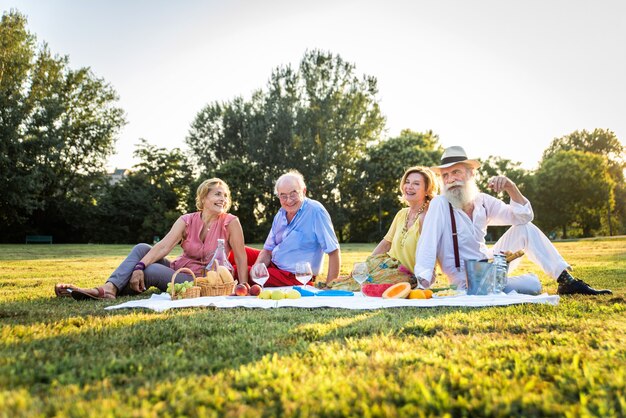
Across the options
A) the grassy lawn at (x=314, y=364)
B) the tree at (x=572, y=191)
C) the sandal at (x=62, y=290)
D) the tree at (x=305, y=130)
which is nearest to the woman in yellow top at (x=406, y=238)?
the grassy lawn at (x=314, y=364)

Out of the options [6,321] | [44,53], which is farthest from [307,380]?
[44,53]

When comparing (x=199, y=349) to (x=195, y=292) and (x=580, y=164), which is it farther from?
(x=580, y=164)

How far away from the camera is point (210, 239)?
A: 21.7 ft

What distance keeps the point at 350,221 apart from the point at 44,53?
1019 inches

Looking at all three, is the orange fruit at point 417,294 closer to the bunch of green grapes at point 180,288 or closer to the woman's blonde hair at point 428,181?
the woman's blonde hair at point 428,181

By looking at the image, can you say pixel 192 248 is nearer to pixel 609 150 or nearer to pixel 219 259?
pixel 219 259

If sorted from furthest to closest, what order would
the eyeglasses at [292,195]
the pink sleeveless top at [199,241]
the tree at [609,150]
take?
the tree at [609,150] < the eyeglasses at [292,195] < the pink sleeveless top at [199,241]

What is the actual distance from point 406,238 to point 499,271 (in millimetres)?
1248

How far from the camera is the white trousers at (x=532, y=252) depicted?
6004mm

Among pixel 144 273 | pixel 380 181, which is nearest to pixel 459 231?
pixel 144 273

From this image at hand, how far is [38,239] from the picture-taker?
116 feet

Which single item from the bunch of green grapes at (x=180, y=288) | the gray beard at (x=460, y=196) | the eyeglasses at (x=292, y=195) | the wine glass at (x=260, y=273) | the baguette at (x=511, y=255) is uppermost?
the eyeglasses at (x=292, y=195)

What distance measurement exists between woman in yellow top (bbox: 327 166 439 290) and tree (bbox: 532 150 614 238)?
1750 inches

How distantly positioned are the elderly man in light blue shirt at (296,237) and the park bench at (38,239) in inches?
1313
